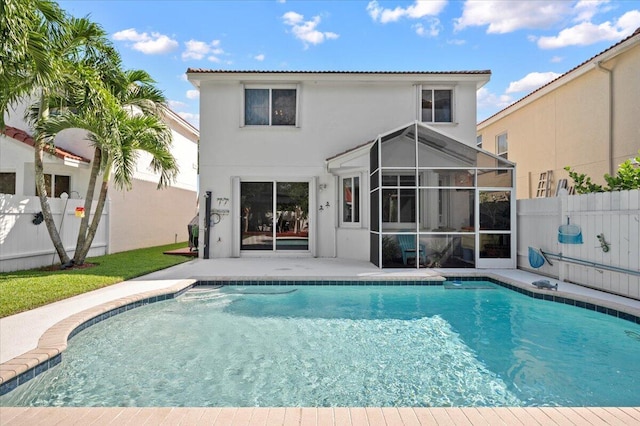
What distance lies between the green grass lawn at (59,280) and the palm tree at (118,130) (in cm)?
121

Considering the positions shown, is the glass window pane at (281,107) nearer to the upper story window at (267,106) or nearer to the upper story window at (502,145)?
the upper story window at (267,106)

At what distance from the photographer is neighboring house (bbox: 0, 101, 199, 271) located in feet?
35.4

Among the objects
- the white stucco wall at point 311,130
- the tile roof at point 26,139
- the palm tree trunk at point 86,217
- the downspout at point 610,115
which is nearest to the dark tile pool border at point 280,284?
the palm tree trunk at point 86,217

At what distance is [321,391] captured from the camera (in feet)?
14.8

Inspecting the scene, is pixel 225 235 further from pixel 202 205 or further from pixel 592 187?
pixel 592 187

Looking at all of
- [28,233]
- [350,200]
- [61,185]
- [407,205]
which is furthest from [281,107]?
[28,233]

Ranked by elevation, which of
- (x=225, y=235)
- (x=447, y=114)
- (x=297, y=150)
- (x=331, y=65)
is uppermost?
(x=331, y=65)

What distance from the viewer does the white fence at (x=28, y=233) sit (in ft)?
33.8

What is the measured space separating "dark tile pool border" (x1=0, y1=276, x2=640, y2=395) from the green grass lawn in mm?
1408

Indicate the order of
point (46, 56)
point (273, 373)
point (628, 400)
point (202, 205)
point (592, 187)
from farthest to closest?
point (202, 205) → point (592, 187) → point (46, 56) → point (273, 373) → point (628, 400)

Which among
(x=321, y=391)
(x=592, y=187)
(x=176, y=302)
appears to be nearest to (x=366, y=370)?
(x=321, y=391)

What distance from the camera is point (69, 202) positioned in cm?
1280

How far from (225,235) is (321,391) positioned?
11149 mm

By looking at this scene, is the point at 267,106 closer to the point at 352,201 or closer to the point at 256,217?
the point at 256,217
